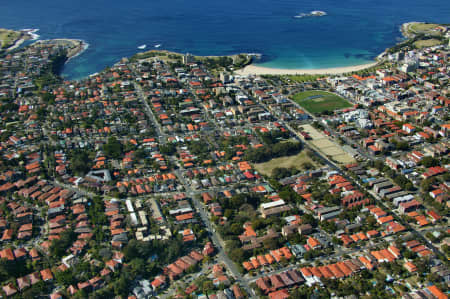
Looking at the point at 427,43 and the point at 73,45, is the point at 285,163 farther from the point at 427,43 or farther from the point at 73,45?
the point at 73,45

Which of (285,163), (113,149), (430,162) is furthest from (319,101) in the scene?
(113,149)

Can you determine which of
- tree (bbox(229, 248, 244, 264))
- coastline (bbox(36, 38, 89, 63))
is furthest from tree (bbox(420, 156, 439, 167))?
coastline (bbox(36, 38, 89, 63))

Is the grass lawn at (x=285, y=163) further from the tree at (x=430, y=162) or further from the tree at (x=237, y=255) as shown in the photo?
the tree at (x=237, y=255)

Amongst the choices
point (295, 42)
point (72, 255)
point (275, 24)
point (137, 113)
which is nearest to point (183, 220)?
point (72, 255)

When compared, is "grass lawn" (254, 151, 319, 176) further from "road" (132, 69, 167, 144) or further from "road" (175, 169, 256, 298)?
"road" (132, 69, 167, 144)

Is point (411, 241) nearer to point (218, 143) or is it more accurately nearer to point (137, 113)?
point (218, 143)

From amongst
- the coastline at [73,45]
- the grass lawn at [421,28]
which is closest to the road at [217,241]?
the coastline at [73,45]
